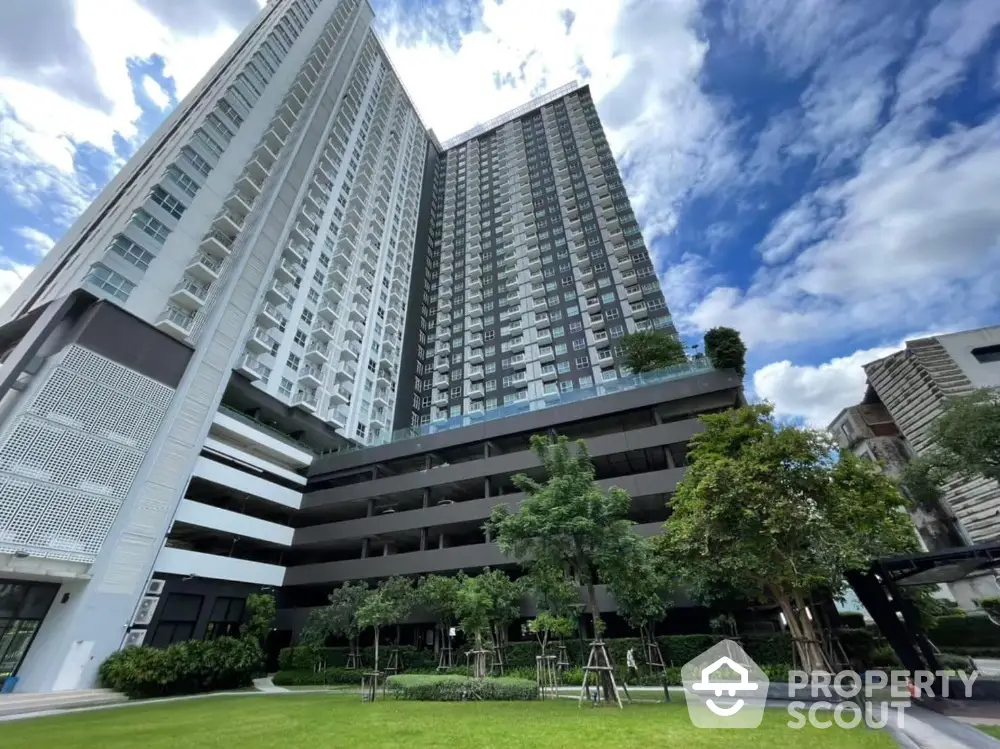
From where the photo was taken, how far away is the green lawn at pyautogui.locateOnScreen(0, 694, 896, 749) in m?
7.80

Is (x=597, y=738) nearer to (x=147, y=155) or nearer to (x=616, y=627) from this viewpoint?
(x=616, y=627)

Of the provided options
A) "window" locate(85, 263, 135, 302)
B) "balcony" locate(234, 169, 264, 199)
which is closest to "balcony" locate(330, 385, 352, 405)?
"window" locate(85, 263, 135, 302)

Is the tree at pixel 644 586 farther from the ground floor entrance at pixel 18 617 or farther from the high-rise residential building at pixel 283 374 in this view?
the ground floor entrance at pixel 18 617

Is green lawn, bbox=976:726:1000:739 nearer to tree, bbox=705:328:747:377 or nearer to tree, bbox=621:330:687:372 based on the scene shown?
tree, bbox=705:328:747:377

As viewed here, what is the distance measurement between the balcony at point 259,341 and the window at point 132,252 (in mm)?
7563

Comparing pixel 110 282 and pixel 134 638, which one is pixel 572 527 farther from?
pixel 110 282

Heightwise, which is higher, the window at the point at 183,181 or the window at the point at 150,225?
the window at the point at 183,181

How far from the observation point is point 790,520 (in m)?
14.8

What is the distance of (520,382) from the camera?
49.0 meters

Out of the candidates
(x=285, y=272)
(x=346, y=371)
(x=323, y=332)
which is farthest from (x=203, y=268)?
(x=346, y=371)

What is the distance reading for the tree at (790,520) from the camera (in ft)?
48.4

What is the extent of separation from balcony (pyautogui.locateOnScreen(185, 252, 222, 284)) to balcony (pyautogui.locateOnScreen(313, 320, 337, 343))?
9.13 meters

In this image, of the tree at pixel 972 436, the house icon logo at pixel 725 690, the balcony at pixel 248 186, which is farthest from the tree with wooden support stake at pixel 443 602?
the balcony at pixel 248 186

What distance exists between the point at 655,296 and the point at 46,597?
166 feet
